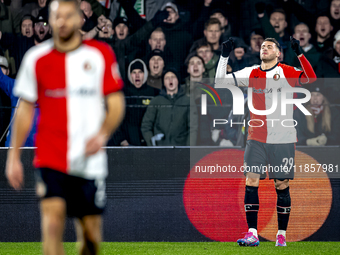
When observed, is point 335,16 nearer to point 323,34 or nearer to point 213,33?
point 323,34

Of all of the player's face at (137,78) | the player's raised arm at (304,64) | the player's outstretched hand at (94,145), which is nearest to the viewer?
the player's outstretched hand at (94,145)

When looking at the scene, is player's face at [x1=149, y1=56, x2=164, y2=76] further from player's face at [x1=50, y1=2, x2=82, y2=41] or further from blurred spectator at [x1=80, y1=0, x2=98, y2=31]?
player's face at [x1=50, y1=2, x2=82, y2=41]

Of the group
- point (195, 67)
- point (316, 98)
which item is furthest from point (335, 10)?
point (195, 67)

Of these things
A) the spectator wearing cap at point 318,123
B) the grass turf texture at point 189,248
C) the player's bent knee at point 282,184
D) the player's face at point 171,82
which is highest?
the player's face at point 171,82

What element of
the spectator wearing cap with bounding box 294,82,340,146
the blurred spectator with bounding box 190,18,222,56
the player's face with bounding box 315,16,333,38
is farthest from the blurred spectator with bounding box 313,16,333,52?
the blurred spectator with bounding box 190,18,222,56

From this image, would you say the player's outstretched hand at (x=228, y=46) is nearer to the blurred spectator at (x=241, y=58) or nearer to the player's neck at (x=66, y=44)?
the blurred spectator at (x=241, y=58)

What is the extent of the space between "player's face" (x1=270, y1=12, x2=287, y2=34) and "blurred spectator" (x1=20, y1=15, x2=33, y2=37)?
10.1 ft

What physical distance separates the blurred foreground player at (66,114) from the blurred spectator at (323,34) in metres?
4.37

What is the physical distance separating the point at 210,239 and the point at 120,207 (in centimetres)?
118

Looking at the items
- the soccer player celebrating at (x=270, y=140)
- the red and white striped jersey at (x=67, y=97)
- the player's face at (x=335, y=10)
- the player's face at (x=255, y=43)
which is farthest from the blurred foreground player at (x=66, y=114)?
the player's face at (x=335, y=10)

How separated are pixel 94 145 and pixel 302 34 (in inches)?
181

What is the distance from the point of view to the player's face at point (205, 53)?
655cm

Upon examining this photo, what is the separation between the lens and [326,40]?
263 inches

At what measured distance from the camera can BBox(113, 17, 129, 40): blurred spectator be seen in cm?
654
